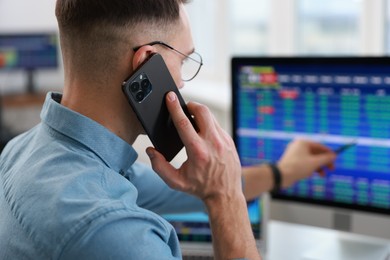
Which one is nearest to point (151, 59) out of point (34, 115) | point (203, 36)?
point (203, 36)

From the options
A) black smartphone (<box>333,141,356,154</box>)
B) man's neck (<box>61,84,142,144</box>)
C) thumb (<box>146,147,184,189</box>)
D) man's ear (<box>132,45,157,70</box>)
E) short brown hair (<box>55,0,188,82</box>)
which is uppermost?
short brown hair (<box>55,0,188,82</box>)

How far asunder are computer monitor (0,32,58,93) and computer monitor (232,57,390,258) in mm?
3245

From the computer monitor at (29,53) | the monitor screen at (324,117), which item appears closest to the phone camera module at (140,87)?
the monitor screen at (324,117)

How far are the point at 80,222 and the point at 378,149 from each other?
29.7 inches

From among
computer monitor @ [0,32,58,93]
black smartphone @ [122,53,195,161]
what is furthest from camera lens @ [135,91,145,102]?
computer monitor @ [0,32,58,93]

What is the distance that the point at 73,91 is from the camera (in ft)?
2.97

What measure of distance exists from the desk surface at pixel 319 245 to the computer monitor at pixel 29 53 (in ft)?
10.5

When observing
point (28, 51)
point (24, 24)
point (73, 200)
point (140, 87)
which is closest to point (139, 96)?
point (140, 87)

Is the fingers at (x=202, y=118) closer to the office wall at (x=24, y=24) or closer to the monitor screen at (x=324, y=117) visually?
the monitor screen at (x=324, y=117)

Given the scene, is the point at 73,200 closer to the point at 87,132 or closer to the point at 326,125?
the point at 87,132

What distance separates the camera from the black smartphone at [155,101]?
2.90 ft

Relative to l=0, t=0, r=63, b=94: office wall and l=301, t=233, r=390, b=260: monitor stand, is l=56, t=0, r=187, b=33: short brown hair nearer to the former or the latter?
l=301, t=233, r=390, b=260: monitor stand

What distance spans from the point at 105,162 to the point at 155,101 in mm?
132

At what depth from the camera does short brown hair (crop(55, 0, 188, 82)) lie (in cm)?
87
